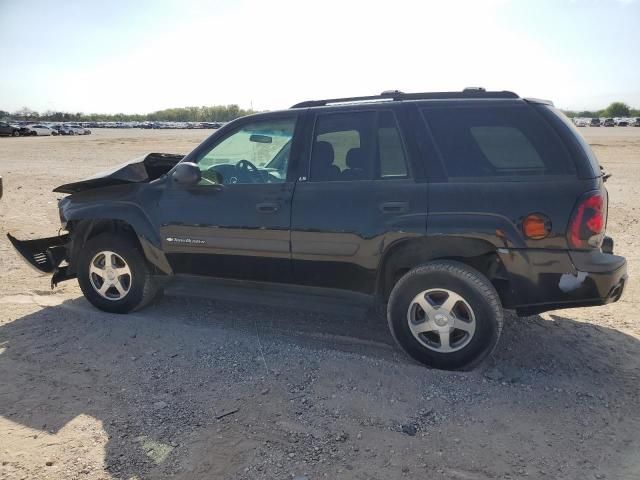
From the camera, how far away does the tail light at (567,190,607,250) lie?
10.8 feet

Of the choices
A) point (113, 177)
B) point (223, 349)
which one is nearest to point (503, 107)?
point (223, 349)

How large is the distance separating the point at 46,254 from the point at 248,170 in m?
2.39

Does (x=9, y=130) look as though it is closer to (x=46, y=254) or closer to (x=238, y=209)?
(x=46, y=254)

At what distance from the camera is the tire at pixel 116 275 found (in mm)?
4656

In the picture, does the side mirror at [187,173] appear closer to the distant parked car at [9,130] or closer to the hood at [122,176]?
the hood at [122,176]

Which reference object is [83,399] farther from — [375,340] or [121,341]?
[375,340]

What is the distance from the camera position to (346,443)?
290 centimetres

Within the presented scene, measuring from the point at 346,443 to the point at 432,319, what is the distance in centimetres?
115

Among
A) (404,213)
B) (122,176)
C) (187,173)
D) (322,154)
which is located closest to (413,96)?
(322,154)

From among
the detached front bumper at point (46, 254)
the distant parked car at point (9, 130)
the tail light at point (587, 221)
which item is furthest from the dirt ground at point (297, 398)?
the distant parked car at point (9, 130)

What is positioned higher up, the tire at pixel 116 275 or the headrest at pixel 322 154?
the headrest at pixel 322 154

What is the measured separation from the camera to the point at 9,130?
50656 mm

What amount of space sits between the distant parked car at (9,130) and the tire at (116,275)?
179 feet

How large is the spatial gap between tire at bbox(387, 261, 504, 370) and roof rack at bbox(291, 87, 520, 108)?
1225 millimetres
